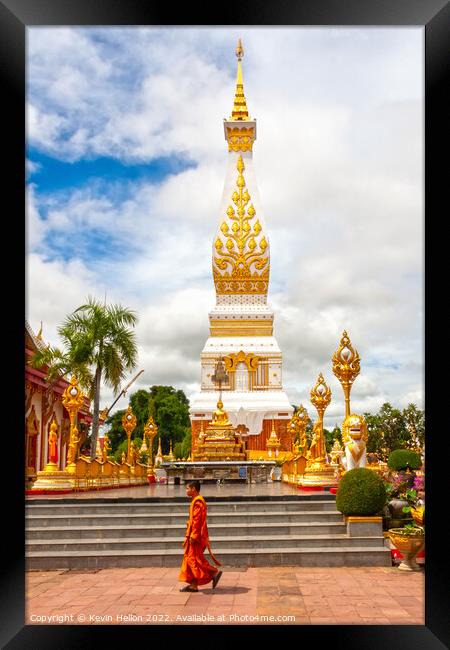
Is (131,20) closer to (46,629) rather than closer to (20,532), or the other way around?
(20,532)

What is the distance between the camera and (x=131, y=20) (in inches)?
264

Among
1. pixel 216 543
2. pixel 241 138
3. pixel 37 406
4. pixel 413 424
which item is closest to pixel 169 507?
pixel 216 543

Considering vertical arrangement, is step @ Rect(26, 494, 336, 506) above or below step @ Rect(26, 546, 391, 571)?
above

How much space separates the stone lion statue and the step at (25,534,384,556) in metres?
2.38

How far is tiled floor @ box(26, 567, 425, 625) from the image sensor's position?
308 inches

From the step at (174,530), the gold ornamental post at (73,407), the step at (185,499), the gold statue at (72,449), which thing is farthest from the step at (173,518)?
the gold ornamental post at (73,407)

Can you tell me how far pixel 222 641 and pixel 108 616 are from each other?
214cm

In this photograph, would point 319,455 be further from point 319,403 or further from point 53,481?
point 53,481

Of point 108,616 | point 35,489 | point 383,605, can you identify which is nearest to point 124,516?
point 35,489

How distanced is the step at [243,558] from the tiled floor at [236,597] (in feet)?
0.70

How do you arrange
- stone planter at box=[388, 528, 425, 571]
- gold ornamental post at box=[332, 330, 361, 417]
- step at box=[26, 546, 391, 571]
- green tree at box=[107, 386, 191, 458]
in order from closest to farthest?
stone planter at box=[388, 528, 425, 571] < step at box=[26, 546, 391, 571] < gold ornamental post at box=[332, 330, 361, 417] < green tree at box=[107, 386, 191, 458]

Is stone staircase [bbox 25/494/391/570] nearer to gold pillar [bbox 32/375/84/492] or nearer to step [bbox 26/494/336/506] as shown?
step [bbox 26/494/336/506]

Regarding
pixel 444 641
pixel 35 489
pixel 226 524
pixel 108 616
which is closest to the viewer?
pixel 444 641

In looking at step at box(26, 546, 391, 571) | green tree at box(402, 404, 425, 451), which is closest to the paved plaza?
step at box(26, 546, 391, 571)
